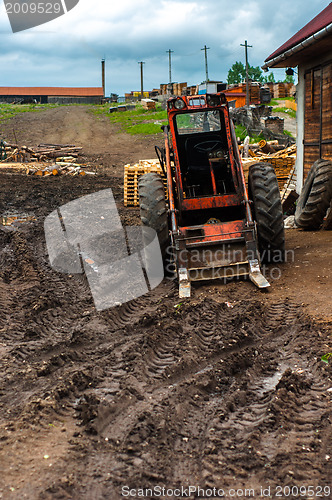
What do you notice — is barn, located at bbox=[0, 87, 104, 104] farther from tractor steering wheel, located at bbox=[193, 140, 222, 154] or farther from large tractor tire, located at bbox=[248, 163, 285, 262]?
large tractor tire, located at bbox=[248, 163, 285, 262]

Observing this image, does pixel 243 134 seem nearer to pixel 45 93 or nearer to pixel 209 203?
pixel 209 203

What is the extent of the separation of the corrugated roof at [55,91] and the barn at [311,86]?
2792 inches

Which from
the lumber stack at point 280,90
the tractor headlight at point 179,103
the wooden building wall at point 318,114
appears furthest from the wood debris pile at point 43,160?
the lumber stack at point 280,90

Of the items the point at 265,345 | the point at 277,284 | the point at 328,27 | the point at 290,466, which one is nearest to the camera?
the point at 290,466

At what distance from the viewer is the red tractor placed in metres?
7.77

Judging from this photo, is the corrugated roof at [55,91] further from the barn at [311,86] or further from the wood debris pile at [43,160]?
the barn at [311,86]

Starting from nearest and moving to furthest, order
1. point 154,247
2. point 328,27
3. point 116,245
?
point 154,247, point 328,27, point 116,245

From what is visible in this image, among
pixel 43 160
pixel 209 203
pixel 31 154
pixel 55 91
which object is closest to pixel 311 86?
pixel 209 203

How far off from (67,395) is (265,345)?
2194mm

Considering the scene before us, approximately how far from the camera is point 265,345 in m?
5.54

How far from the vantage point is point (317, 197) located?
1105 centimetres

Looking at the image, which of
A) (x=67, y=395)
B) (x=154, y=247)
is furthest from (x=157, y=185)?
(x=67, y=395)

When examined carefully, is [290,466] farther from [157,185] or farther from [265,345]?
[157,185]

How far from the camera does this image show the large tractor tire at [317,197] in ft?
36.0
